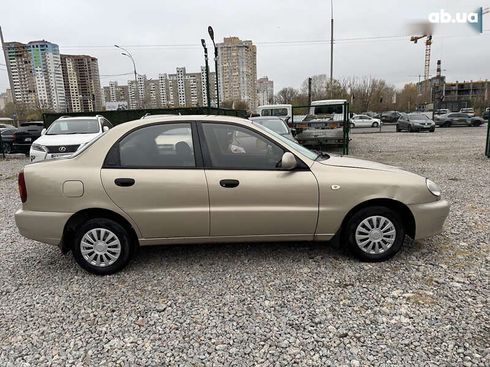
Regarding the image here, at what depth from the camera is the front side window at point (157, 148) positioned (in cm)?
362

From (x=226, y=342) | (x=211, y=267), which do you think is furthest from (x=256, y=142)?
(x=226, y=342)

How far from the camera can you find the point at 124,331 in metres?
2.81

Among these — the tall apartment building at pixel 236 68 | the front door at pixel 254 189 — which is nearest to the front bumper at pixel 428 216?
the front door at pixel 254 189

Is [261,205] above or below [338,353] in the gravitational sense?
above

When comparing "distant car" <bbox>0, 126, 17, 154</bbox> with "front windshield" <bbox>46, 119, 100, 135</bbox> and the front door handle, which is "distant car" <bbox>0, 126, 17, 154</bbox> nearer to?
"front windshield" <bbox>46, 119, 100, 135</bbox>

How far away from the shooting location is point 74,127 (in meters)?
10.6

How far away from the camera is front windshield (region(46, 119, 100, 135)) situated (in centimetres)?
1039

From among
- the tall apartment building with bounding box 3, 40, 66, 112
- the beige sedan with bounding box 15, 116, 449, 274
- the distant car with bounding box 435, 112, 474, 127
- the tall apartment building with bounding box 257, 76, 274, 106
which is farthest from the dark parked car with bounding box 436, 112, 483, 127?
the tall apartment building with bounding box 3, 40, 66, 112

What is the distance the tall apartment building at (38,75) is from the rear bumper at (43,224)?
50096 mm

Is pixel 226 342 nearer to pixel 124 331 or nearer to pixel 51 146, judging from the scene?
pixel 124 331

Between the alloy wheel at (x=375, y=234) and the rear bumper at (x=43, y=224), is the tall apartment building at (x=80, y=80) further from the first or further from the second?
the alloy wheel at (x=375, y=234)

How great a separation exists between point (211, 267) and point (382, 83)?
218 feet

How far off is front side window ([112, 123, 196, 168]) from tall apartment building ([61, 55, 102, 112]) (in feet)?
184

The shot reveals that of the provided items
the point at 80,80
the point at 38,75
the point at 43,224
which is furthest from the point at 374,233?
the point at 80,80
